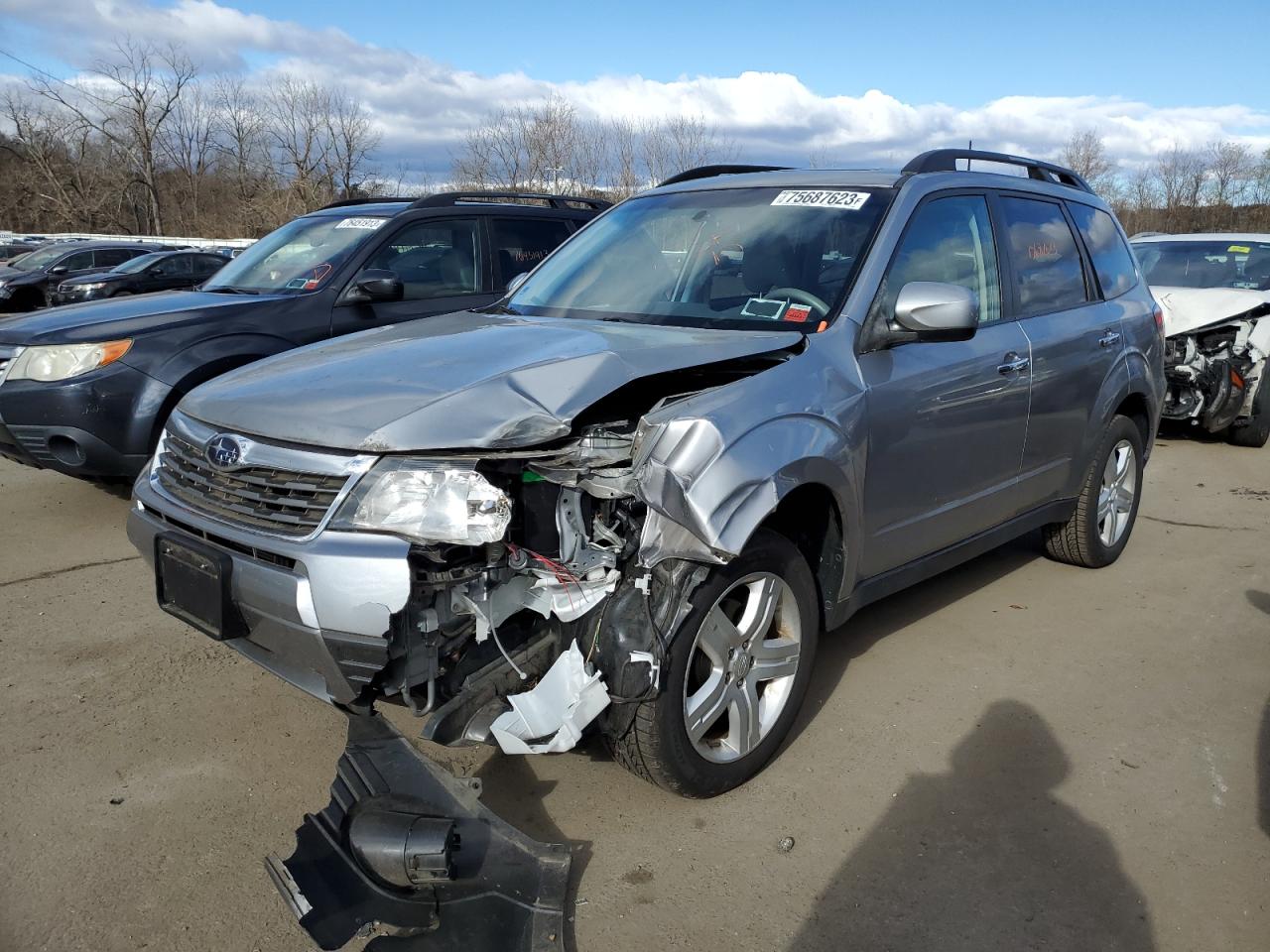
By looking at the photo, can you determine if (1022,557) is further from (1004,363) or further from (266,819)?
(266,819)

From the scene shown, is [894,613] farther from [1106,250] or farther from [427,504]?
[427,504]

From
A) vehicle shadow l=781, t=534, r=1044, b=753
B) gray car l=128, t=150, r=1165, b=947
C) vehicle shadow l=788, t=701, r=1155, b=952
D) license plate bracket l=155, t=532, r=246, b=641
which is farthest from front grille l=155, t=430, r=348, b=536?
vehicle shadow l=781, t=534, r=1044, b=753

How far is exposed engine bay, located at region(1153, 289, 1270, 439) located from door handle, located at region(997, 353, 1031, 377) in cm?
502

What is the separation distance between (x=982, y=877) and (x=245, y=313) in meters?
4.85

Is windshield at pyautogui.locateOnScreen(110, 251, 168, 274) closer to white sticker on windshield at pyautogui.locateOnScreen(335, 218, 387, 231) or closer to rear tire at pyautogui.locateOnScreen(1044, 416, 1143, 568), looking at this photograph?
white sticker on windshield at pyautogui.locateOnScreen(335, 218, 387, 231)

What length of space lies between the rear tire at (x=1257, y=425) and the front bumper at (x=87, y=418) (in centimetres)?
851

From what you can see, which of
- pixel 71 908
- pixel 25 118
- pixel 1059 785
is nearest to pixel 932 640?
pixel 1059 785

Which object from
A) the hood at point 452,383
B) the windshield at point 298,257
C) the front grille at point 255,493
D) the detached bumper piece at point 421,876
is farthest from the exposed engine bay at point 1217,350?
the front grille at point 255,493

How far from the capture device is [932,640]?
4.19 metres

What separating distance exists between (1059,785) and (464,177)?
1012 inches

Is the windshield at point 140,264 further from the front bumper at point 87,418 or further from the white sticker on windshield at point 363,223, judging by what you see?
the front bumper at point 87,418

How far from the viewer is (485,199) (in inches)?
294

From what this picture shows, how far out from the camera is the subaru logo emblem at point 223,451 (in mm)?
2709

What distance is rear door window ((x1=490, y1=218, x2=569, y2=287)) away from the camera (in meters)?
6.71
